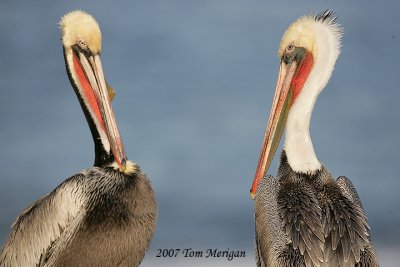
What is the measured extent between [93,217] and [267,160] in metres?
2.19

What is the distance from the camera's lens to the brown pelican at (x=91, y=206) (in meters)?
7.64

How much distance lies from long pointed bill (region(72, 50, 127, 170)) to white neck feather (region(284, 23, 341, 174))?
6.12 ft

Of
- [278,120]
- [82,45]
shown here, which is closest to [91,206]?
[82,45]

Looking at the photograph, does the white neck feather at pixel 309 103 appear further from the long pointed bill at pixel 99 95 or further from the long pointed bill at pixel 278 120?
the long pointed bill at pixel 99 95

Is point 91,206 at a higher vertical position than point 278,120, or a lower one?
lower

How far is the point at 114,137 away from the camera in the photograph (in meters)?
8.00

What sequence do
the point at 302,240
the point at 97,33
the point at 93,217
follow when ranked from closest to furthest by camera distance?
the point at 302,240 < the point at 93,217 < the point at 97,33

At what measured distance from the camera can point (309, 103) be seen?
8.32 m

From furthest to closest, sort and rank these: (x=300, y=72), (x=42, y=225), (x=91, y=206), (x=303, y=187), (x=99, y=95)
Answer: (x=300, y=72), (x=99, y=95), (x=42, y=225), (x=91, y=206), (x=303, y=187)

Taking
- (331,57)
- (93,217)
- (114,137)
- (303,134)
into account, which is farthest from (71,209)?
(331,57)

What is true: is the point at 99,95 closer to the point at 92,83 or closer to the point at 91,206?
the point at 92,83

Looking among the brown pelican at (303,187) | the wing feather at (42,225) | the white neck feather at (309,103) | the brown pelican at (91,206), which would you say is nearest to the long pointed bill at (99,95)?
the brown pelican at (91,206)

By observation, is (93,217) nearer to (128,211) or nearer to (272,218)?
(128,211)

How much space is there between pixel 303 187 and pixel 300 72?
5.26 feet
